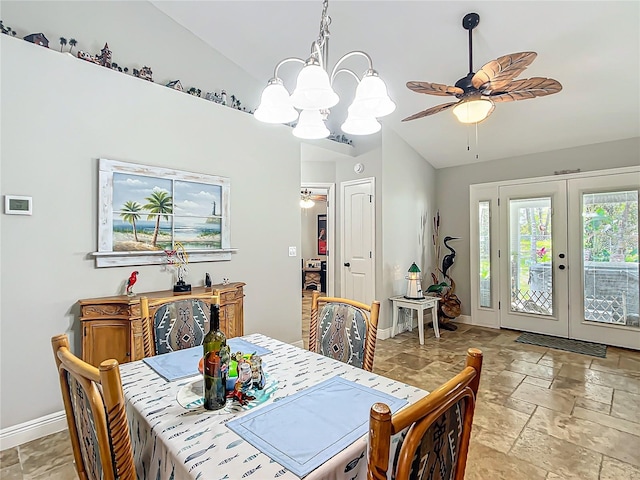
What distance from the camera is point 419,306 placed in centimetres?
445

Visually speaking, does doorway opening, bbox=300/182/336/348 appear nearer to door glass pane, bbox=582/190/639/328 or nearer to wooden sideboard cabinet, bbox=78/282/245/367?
wooden sideboard cabinet, bbox=78/282/245/367

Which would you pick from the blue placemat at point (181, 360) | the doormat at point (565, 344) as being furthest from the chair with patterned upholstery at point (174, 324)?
the doormat at point (565, 344)

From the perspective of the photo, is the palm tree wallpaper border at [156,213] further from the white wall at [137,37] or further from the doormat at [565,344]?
the doormat at [565,344]

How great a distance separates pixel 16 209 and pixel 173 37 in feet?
6.94

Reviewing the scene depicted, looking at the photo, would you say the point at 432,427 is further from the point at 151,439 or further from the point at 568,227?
the point at 568,227

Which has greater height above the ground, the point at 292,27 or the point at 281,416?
the point at 292,27

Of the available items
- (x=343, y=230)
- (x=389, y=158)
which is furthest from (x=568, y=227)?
(x=343, y=230)

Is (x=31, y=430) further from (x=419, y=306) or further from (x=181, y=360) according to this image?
(x=419, y=306)

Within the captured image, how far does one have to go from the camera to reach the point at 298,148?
4.17m

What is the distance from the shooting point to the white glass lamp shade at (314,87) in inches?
57.4

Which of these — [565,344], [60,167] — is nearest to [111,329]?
[60,167]

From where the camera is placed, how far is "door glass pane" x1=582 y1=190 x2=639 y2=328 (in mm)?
4152

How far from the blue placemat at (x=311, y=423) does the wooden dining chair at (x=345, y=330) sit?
0.48 metres

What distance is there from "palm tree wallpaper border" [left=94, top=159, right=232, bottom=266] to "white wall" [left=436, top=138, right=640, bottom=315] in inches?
147
